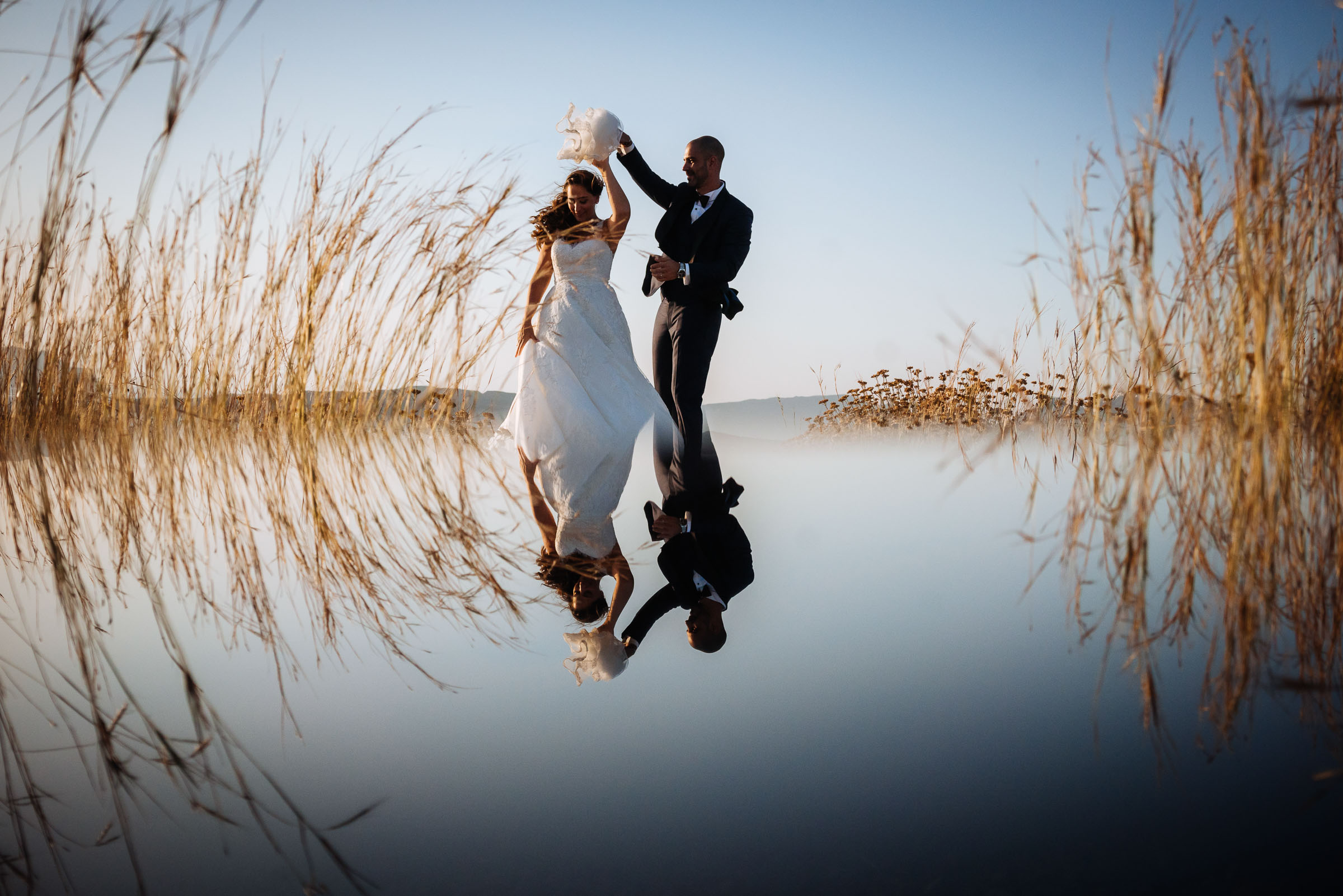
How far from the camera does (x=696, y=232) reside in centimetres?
414

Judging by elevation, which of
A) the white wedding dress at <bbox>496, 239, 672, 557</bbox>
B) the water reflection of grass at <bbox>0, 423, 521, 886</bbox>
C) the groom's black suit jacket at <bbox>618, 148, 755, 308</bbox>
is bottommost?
the water reflection of grass at <bbox>0, 423, 521, 886</bbox>

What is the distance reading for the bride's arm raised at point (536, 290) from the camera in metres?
4.46

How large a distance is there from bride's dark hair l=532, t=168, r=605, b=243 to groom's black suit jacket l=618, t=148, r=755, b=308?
30 centimetres

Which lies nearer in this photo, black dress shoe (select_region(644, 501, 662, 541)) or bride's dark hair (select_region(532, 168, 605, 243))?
black dress shoe (select_region(644, 501, 662, 541))

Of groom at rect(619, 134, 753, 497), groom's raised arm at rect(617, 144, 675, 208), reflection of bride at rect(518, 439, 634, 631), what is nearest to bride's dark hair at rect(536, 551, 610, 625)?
reflection of bride at rect(518, 439, 634, 631)

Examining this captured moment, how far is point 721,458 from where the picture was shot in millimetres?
4746

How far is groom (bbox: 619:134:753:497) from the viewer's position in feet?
13.4

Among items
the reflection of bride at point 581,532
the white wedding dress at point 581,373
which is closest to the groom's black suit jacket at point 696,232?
the white wedding dress at point 581,373

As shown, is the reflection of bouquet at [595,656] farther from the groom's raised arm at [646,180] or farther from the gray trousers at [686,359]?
the groom's raised arm at [646,180]

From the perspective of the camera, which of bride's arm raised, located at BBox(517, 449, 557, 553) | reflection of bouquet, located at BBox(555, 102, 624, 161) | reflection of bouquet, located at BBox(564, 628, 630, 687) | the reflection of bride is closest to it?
reflection of bouquet, located at BBox(564, 628, 630, 687)

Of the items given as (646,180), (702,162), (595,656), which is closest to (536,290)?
(646,180)

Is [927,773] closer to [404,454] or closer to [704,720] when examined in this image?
[704,720]

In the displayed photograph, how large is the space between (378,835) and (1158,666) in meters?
0.81

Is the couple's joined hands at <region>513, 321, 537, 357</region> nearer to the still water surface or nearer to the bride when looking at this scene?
the bride
